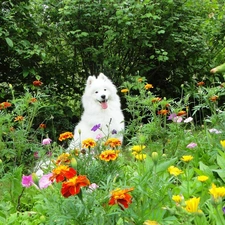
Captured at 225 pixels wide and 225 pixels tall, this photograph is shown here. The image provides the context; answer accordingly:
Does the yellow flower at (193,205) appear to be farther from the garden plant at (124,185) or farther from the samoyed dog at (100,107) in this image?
the samoyed dog at (100,107)

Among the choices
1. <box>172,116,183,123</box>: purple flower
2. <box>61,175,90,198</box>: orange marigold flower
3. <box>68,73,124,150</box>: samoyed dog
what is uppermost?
<box>61,175,90,198</box>: orange marigold flower

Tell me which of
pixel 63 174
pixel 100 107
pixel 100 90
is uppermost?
pixel 63 174

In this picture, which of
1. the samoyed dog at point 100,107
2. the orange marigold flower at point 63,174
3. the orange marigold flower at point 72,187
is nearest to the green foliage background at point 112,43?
the samoyed dog at point 100,107

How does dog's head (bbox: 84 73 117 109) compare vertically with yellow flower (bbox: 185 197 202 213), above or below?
below

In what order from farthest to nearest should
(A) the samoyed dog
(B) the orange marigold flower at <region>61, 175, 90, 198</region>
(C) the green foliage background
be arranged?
(C) the green foliage background < (A) the samoyed dog < (B) the orange marigold flower at <region>61, 175, 90, 198</region>

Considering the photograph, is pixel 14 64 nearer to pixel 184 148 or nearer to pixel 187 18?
pixel 187 18

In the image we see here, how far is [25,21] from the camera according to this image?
5.59 meters

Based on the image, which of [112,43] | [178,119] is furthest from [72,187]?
[112,43]

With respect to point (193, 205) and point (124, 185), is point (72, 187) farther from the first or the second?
point (124, 185)

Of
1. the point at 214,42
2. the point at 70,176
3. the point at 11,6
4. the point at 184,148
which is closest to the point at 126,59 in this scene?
the point at 214,42

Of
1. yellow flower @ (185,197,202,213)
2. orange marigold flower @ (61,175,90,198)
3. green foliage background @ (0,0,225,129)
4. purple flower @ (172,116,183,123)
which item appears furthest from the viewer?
green foliage background @ (0,0,225,129)

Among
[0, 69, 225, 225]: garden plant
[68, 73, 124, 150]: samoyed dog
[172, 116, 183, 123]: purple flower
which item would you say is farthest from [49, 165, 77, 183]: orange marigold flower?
[68, 73, 124, 150]: samoyed dog

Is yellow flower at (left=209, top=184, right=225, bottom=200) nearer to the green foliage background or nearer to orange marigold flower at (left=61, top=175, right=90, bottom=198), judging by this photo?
orange marigold flower at (left=61, top=175, right=90, bottom=198)

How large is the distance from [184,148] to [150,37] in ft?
12.1
